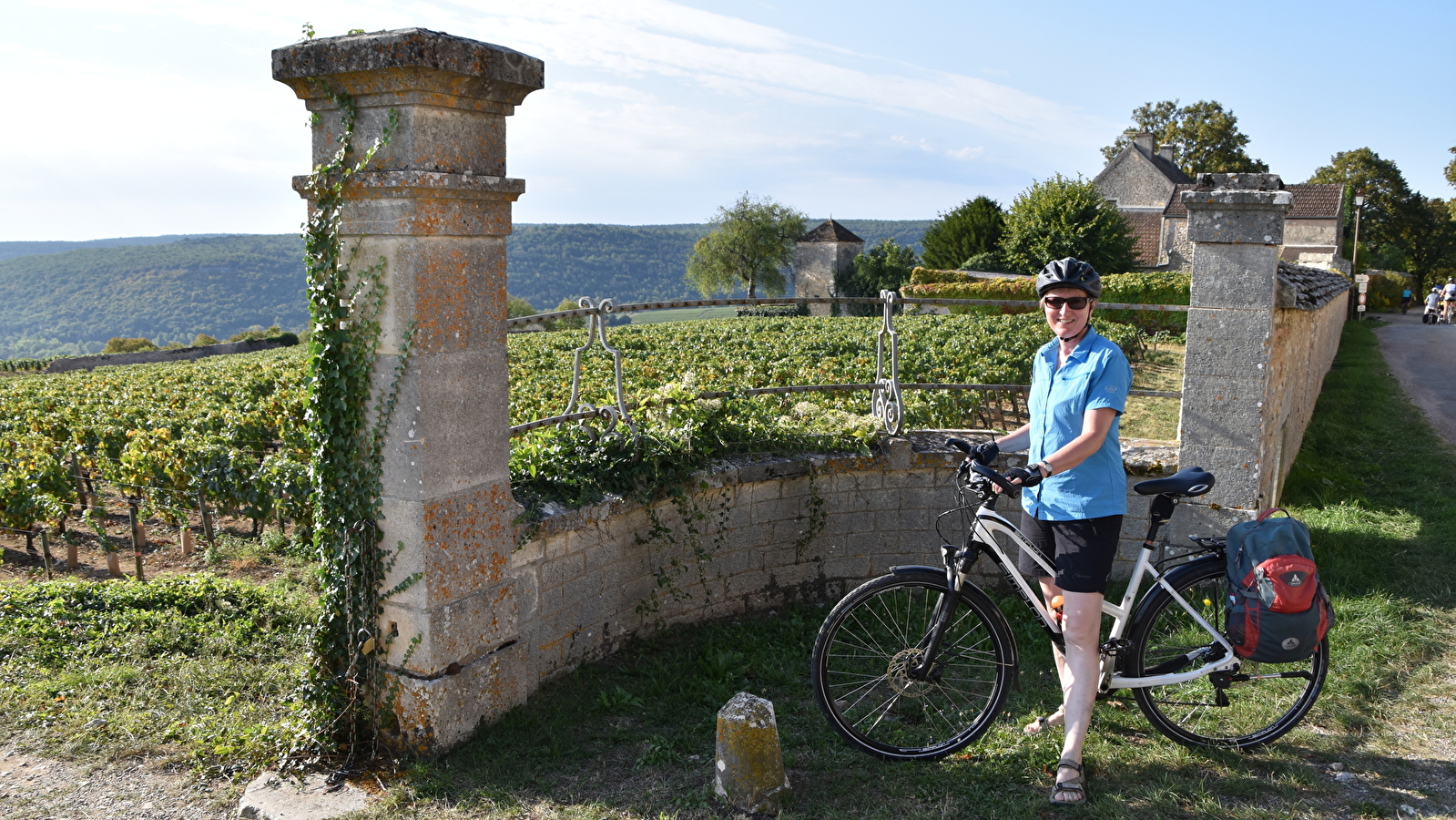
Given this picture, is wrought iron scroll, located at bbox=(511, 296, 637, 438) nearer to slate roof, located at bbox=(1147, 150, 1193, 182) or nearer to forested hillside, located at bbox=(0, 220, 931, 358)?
slate roof, located at bbox=(1147, 150, 1193, 182)

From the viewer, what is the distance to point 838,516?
5.44 metres

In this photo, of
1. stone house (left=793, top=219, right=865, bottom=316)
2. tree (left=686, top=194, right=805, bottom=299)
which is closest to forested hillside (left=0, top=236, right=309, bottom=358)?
tree (left=686, top=194, right=805, bottom=299)

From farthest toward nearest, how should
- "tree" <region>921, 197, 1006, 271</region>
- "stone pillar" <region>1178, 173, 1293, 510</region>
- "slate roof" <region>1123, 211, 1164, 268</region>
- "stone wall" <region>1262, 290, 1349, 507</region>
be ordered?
"slate roof" <region>1123, 211, 1164, 268</region>
"tree" <region>921, 197, 1006, 271</region>
"stone wall" <region>1262, 290, 1349, 507</region>
"stone pillar" <region>1178, 173, 1293, 510</region>

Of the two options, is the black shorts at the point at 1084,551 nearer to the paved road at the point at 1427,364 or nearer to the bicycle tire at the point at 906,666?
the bicycle tire at the point at 906,666

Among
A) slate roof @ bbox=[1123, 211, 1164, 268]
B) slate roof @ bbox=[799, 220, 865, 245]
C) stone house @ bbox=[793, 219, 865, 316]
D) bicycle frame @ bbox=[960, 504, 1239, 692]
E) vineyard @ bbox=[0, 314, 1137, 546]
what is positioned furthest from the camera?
slate roof @ bbox=[799, 220, 865, 245]

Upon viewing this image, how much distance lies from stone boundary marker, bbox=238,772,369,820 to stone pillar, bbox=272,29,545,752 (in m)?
0.33

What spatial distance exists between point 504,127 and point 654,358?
15.1m

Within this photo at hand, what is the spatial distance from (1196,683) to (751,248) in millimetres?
66129

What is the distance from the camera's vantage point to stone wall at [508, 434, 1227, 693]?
13.8 ft

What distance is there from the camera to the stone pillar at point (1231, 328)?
5.21m

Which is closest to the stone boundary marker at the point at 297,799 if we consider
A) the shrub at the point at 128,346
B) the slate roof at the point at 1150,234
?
the slate roof at the point at 1150,234

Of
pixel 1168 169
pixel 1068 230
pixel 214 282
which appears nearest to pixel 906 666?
pixel 1068 230

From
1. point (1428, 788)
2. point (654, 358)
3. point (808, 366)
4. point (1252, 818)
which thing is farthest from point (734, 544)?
point (654, 358)

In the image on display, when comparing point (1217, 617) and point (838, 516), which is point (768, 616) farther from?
point (1217, 617)
